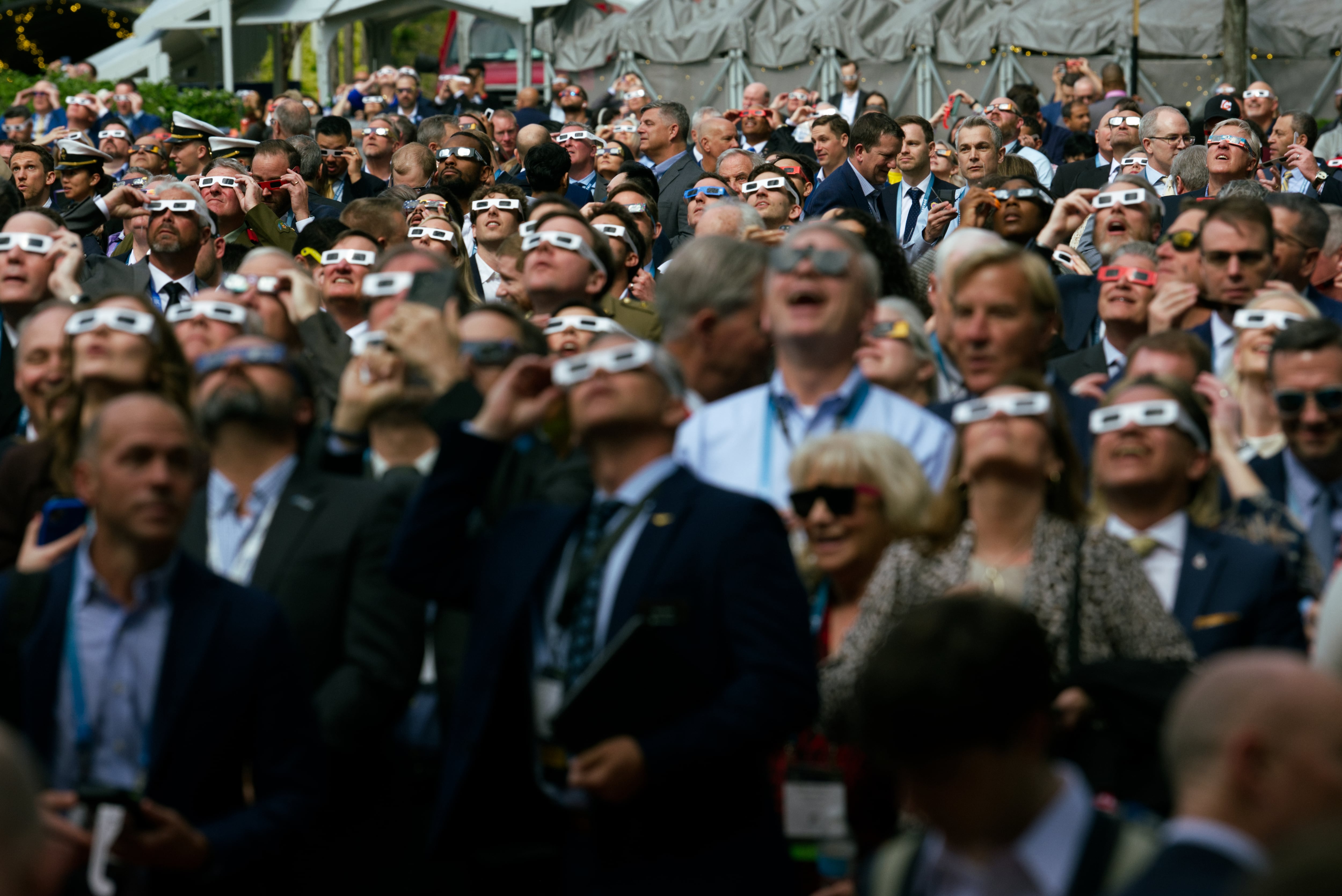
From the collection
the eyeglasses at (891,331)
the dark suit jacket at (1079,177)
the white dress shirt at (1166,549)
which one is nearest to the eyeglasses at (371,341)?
the eyeglasses at (891,331)

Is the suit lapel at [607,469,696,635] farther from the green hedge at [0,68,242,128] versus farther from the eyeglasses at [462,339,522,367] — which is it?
the green hedge at [0,68,242,128]

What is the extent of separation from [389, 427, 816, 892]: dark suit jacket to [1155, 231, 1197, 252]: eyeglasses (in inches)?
170

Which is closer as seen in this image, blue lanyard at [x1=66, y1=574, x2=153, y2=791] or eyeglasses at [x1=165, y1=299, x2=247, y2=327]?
blue lanyard at [x1=66, y1=574, x2=153, y2=791]

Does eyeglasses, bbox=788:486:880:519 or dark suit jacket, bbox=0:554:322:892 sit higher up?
eyeglasses, bbox=788:486:880:519

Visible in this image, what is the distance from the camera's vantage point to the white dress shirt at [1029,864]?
9.16 feet

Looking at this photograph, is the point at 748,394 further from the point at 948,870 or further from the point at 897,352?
the point at 948,870

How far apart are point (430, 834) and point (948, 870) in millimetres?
1405

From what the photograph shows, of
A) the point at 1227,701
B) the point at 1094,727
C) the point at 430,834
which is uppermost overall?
the point at 1227,701

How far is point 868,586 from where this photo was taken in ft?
13.9

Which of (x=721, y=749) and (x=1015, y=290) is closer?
(x=721, y=749)

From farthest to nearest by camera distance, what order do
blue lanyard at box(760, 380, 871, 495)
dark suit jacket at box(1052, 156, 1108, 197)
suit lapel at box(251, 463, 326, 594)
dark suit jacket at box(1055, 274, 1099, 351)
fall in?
dark suit jacket at box(1052, 156, 1108, 197), dark suit jacket at box(1055, 274, 1099, 351), blue lanyard at box(760, 380, 871, 495), suit lapel at box(251, 463, 326, 594)

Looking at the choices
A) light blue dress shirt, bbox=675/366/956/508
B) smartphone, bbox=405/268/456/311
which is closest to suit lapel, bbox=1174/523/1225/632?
light blue dress shirt, bbox=675/366/956/508

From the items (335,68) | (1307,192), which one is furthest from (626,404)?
(335,68)

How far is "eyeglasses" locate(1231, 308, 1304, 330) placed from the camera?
19.4ft
